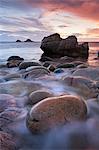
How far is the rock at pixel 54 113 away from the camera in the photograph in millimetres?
4520

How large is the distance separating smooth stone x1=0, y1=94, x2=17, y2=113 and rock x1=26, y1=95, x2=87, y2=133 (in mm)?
918

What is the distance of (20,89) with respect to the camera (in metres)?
6.93

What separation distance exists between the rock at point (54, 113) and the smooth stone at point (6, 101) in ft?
3.01

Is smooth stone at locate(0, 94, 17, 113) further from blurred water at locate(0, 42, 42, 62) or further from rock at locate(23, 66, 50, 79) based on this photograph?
blurred water at locate(0, 42, 42, 62)

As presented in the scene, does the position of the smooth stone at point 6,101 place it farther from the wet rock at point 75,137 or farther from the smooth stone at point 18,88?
the wet rock at point 75,137

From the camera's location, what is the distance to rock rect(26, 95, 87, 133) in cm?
452

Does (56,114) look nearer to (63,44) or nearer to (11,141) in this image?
(11,141)

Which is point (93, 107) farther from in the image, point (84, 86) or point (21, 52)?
point (21, 52)

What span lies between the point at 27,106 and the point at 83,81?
221 cm

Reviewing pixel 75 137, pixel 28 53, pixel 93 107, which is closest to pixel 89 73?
pixel 93 107

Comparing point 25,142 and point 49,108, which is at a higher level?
point 49,108

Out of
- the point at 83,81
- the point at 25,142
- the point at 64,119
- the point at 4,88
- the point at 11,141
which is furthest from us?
the point at 83,81

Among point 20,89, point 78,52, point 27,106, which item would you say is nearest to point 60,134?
point 27,106

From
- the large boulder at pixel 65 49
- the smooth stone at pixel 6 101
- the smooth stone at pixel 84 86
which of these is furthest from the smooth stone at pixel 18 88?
the large boulder at pixel 65 49
